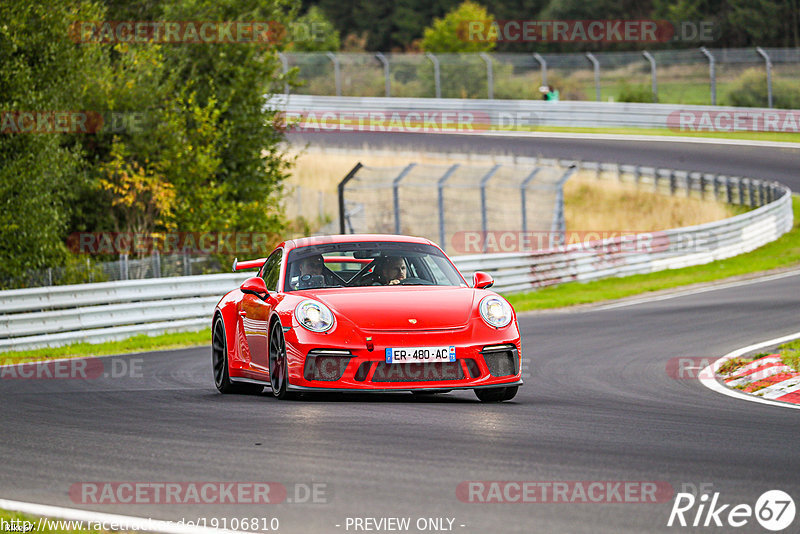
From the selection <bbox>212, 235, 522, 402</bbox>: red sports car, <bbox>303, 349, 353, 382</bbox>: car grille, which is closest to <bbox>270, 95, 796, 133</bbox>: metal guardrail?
<bbox>212, 235, 522, 402</bbox>: red sports car

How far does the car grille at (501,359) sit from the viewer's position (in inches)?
349

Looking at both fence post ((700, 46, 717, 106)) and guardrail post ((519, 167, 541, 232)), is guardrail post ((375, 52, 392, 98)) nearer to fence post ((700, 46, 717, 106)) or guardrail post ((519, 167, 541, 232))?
fence post ((700, 46, 717, 106))

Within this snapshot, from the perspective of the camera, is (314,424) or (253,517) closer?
(253,517)

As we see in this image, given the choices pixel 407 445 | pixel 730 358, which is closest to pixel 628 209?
pixel 730 358

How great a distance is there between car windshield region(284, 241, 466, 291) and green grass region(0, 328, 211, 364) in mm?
7625

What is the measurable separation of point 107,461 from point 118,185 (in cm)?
1968

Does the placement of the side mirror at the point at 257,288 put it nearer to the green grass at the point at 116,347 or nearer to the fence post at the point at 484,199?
the green grass at the point at 116,347

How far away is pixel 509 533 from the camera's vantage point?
15.8 ft

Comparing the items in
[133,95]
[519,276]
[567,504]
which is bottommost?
[519,276]

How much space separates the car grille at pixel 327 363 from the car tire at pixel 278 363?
0.89 ft

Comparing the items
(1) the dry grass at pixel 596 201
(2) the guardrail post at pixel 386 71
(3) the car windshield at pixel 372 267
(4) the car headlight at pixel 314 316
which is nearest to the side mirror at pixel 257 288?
(3) the car windshield at pixel 372 267

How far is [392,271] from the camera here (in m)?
9.83

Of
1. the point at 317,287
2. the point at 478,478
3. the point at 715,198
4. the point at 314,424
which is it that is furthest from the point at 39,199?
the point at 715,198

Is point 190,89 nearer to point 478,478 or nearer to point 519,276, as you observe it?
point 519,276
